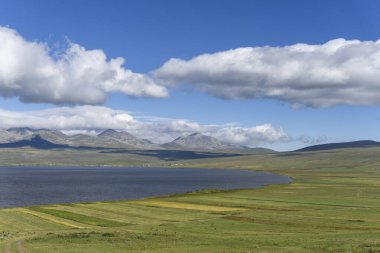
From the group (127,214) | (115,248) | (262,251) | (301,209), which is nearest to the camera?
(262,251)

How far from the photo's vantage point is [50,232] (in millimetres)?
77500

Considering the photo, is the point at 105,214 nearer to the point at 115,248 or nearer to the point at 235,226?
the point at 235,226

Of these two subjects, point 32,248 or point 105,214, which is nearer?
point 32,248

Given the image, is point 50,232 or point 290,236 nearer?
point 290,236

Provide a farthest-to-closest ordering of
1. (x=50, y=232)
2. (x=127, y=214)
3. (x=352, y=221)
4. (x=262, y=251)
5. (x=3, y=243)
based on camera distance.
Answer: (x=127, y=214)
(x=352, y=221)
(x=50, y=232)
(x=3, y=243)
(x=262, y=251)

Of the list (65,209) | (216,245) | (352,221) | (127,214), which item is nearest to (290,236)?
(216,245)

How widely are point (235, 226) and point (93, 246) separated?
30.4m

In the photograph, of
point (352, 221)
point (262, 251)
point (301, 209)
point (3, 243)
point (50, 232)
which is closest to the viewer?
point (262, 251)

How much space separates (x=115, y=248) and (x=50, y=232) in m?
24.7

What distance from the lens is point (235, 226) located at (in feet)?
267

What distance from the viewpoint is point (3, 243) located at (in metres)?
62.2

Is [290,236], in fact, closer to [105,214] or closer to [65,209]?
[105,214]

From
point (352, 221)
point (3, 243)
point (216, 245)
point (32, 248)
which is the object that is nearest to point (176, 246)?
point (216, 245)

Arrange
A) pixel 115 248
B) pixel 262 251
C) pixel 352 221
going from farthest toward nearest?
pixel 352 221 → pixel 115 248 → pixel 262 251
